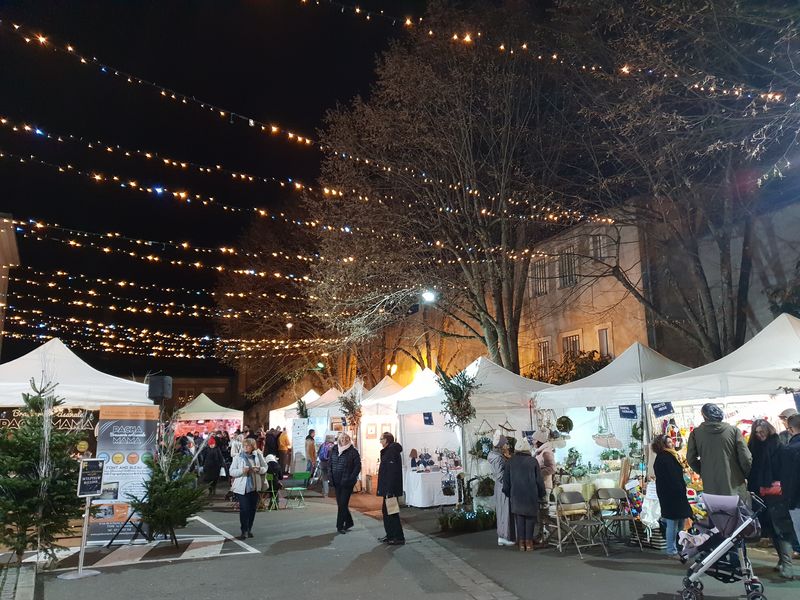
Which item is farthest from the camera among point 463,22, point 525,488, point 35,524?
point 463,22

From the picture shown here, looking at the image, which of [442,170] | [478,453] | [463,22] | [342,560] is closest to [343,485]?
[342,560]

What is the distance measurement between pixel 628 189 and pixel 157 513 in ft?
39.8

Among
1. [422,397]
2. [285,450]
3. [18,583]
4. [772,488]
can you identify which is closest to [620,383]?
[772,488]

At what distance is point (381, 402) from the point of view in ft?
54.6

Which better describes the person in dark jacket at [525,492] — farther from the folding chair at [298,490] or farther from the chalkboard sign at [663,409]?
the folding chair at [298,490]

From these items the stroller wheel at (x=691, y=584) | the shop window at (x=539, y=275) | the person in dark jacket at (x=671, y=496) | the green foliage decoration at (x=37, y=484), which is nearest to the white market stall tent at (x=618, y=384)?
the person in dark jacket at (x=671, y=496)

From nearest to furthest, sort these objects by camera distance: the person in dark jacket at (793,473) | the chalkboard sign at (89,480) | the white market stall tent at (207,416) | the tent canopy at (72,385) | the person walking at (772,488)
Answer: the person in dark jacket at (793,473), the person walking at (772,488), the chalkboard sign at (89,480), the tent canopy at (72,385), the white market stall tent at (207,416)

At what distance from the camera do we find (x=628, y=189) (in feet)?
48.1

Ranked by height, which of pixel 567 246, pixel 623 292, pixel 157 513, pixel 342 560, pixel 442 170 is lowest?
pixel 342 560

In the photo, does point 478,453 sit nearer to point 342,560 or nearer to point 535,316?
point 342,560

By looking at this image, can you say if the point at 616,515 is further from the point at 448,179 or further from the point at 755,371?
the point at 448,179

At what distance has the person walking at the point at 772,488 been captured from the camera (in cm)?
648

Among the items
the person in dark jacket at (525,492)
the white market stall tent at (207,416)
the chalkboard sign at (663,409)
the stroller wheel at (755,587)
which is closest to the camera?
the stroller wheel at (755,587)

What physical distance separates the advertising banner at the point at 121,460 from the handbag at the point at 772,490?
8.50m
